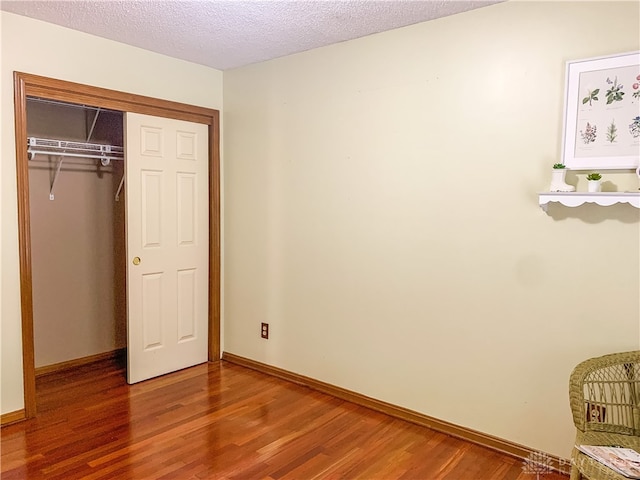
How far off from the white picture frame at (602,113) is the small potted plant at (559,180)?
9cm

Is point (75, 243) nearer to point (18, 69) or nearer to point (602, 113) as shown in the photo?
point (18, 69)

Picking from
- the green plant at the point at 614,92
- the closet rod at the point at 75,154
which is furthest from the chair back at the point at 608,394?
the closet rod at the point at 75,154

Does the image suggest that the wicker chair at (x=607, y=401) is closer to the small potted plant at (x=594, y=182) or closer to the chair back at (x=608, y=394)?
the chair back at (x=608, y=394)

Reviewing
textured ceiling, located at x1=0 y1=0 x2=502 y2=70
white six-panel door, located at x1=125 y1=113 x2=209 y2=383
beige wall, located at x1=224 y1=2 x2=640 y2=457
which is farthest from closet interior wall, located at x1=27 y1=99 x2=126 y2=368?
beige wall, located at x1=224 y1=2 x2=640 y2=457

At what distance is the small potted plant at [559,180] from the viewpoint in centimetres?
232

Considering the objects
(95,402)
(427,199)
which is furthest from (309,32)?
(95,402)

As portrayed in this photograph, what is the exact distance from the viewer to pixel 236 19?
9.18 feet

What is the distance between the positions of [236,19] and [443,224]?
1668 mm

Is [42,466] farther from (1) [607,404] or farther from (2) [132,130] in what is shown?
(1) [607,404]

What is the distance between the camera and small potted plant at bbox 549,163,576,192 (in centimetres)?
232

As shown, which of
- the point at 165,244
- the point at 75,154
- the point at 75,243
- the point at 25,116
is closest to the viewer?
the point at 25,116

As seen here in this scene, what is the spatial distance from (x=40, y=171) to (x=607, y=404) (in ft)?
12.6

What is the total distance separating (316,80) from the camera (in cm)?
337

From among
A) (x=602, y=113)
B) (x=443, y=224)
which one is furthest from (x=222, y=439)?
(x=602, y=113)
